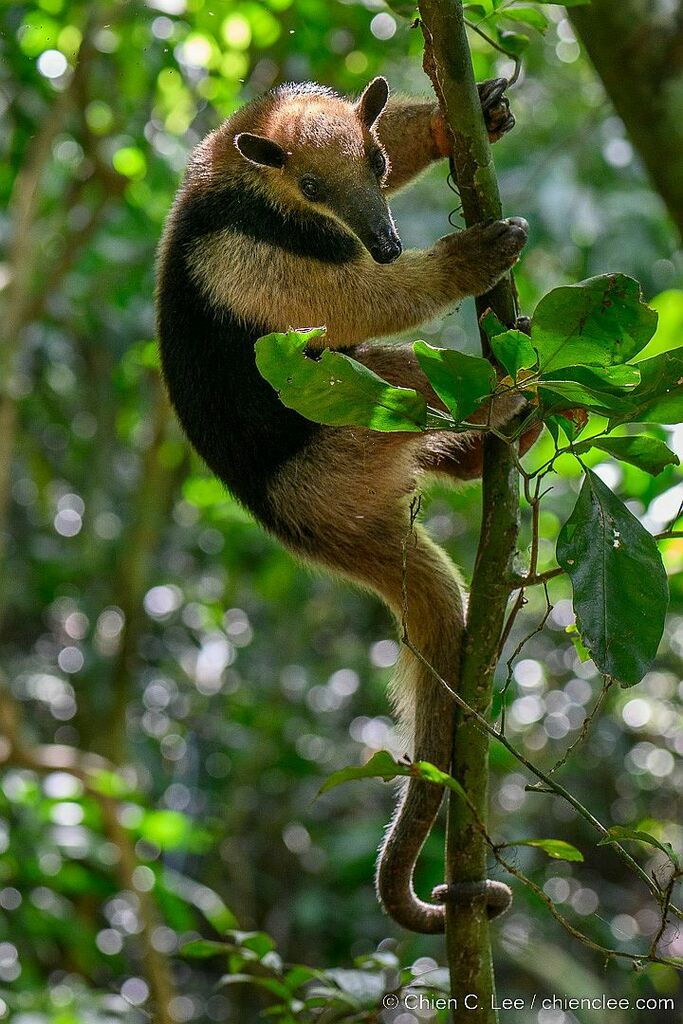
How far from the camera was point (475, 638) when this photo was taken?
1.86 metres

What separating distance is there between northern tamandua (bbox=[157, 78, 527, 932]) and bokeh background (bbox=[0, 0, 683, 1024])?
1156 millimetres

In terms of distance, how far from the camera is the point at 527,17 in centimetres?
218

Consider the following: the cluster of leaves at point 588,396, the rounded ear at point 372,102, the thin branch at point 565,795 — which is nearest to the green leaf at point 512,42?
the rounded ear at point 372,102

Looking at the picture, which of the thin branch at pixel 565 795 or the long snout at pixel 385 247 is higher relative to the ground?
the long snout at pixel 385 247

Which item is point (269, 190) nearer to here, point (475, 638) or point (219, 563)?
point (475, 638)

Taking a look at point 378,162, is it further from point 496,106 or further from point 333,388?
point 333,388

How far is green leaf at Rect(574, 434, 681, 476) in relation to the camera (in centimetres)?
156

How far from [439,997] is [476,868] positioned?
0.44m

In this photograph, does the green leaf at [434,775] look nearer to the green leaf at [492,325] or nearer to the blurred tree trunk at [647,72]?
the green leaf at [492,325]

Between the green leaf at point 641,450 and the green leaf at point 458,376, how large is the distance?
0.16 metres

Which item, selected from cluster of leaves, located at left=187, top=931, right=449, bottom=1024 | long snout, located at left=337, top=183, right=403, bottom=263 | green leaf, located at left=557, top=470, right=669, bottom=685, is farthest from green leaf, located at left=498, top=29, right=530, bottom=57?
cluster of leaves, located at left=187, top=931, right=449, bottom=1024

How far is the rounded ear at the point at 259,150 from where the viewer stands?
279 cm

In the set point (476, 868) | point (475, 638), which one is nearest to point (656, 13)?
point (475, 638)

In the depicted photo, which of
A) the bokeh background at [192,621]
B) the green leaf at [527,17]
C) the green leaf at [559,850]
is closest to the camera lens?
the green leaf at [559,850]
